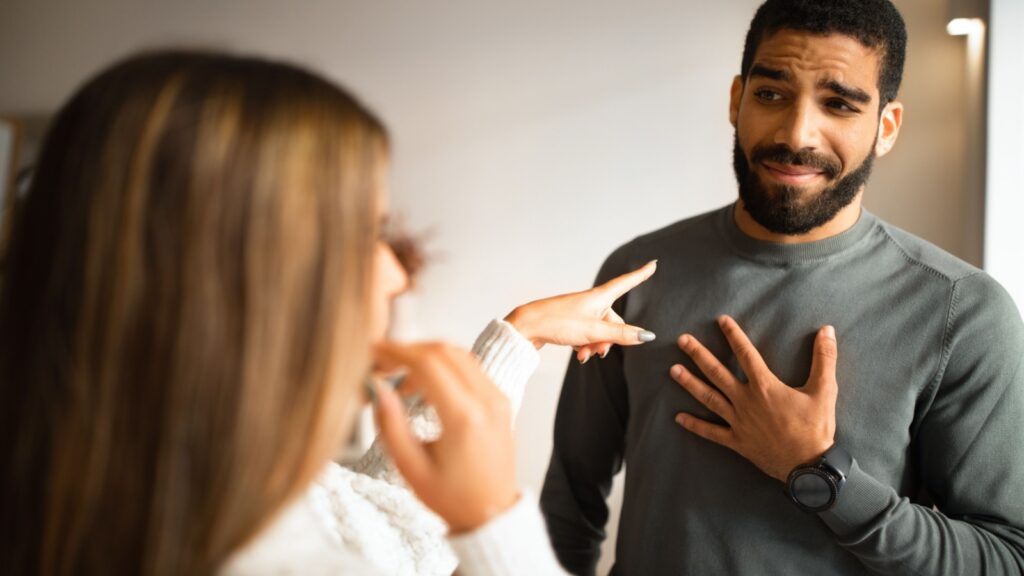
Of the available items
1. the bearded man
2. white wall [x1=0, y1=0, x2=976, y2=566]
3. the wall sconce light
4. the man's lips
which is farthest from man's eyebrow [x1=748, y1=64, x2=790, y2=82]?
white wall [x1=0, y1=0, x2=976, y2=566]

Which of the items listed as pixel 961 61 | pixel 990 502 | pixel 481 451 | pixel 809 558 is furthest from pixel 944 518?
pixel 961 61

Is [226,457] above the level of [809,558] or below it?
above

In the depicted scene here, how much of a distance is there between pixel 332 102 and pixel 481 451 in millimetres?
292

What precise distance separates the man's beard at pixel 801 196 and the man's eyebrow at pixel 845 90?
0.27 ft

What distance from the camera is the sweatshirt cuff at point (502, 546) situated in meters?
0.63

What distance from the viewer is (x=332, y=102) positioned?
585 millimetres

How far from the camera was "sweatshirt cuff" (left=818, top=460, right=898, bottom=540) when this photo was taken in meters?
0.92

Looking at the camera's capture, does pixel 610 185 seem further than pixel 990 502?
Yes

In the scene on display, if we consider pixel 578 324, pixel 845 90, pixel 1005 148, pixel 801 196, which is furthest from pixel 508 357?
pixel 1005 148

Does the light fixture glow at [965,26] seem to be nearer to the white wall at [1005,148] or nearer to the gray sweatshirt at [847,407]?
the white wall at [1005,148]

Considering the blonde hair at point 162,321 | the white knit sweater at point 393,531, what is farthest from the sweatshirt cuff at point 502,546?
the blonde hair at point 162,321

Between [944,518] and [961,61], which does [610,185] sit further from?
[944,518]

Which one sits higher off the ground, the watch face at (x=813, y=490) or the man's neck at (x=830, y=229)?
the man's neck at (x=830, y=229)

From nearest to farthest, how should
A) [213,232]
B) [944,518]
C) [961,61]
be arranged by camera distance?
[213,232] → [944,518] → [961,61]
